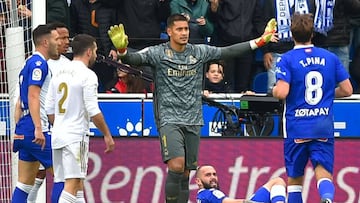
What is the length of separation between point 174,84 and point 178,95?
0.39 ft

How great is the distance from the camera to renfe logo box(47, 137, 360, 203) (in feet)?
44.3

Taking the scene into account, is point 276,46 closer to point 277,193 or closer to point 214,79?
point 214,79

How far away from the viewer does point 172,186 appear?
12414 millimetres

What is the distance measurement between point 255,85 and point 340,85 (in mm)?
4204

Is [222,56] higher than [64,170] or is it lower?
higher

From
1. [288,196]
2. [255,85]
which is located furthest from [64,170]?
[255,85]

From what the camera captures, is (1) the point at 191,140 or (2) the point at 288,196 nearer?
(2) the point at 288,196

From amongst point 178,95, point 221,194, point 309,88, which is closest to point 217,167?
point 178,95

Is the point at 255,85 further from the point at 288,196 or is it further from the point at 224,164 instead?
the point at 288,196

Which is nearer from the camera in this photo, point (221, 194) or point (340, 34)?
point (221, 194)

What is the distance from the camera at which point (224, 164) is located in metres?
13.6

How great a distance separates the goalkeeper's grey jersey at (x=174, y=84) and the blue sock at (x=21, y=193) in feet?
Result: 4.93

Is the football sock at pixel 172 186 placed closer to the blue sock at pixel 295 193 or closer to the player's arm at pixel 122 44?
the player's arm at pixel 122 44

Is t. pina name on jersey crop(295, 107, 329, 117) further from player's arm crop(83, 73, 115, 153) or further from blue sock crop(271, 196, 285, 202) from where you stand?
player's arm crop(83, 73, 115, 153)
